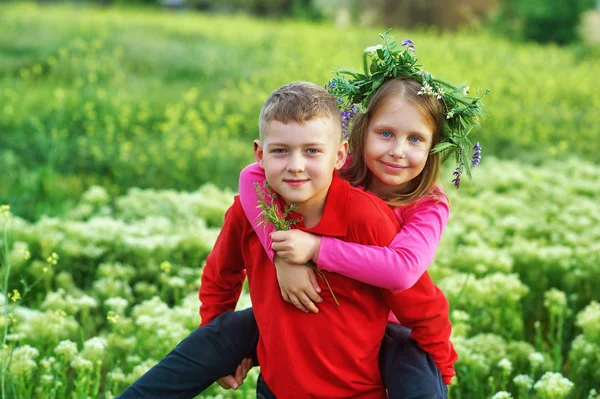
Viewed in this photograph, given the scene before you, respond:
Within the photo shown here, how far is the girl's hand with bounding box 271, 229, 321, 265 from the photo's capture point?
7.41ft

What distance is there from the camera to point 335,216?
2.32m

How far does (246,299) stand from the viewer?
3852 millimetres

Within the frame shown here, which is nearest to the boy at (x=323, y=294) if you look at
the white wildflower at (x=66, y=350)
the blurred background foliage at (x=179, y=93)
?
the blurred background foliage at (x=179, y=93)

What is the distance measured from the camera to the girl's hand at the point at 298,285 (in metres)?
2.30

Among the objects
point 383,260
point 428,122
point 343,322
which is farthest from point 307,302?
point 428,122

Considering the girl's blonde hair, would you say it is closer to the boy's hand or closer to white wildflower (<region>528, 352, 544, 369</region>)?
the boy's hand

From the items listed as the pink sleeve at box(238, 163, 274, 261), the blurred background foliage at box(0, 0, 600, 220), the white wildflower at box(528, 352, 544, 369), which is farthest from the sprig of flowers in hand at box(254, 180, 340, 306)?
the white wildflower at box(528, 352, 544, 369)

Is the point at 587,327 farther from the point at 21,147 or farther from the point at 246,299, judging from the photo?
the point at 21,147

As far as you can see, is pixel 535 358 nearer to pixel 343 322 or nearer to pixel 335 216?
pixel 343 322

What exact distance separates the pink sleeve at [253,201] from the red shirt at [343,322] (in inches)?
2.9

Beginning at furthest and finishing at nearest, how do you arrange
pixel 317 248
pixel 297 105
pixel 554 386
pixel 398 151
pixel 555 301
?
pixel 555 301 → pixel 554 386 → pixel 398 151 → pixel 317 248 → pixel 297 105

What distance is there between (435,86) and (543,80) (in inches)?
387

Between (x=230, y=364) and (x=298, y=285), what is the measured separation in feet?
1.58

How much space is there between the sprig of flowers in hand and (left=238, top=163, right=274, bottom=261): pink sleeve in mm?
27
